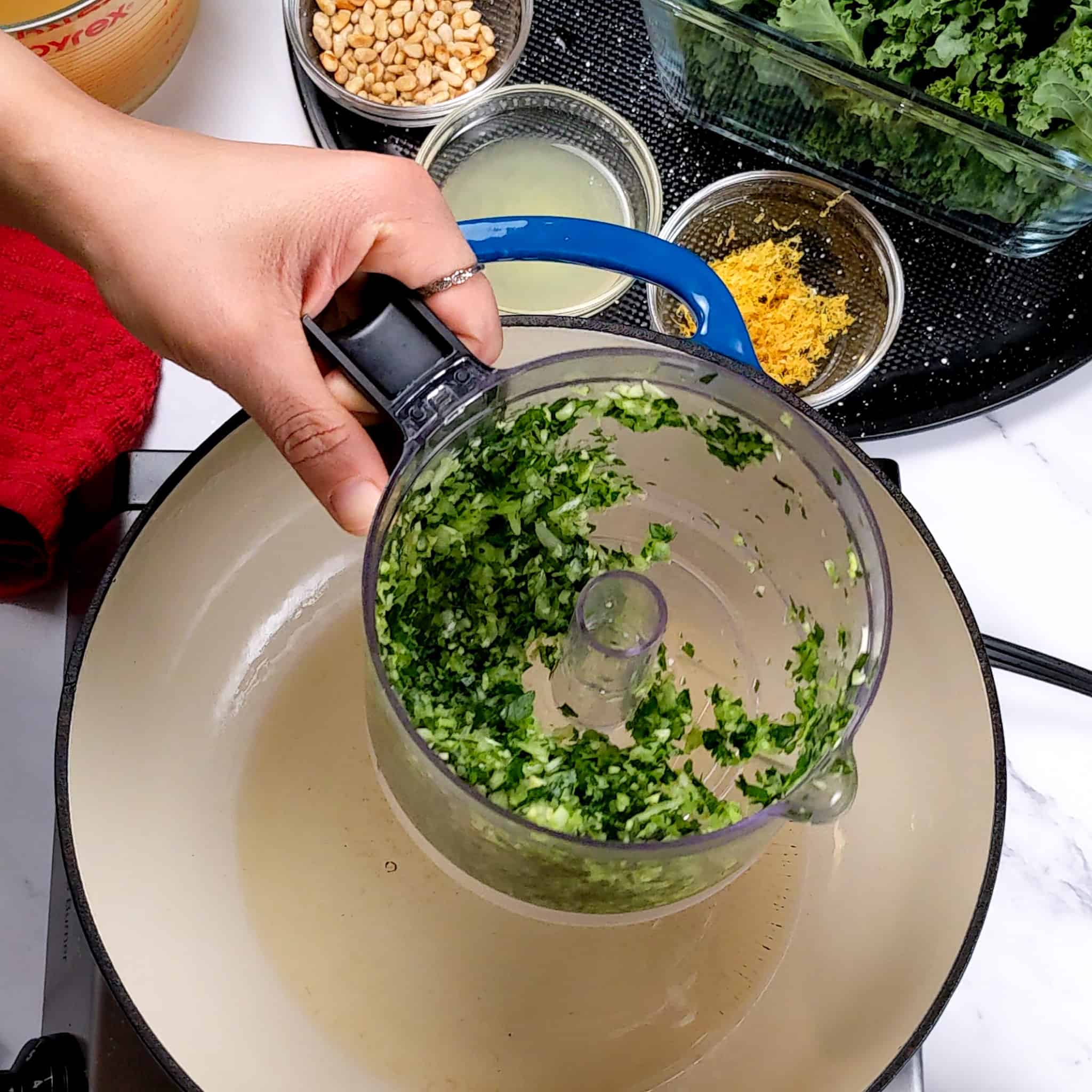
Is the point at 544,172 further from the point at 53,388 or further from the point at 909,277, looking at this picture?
the point at 53,388

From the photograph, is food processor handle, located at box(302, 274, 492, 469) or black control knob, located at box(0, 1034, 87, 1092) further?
black control knob, located at box(0, 1034, 87, 1092)

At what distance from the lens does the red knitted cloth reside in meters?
0.76

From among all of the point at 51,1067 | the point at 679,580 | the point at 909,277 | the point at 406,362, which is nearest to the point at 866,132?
the point at 909,277

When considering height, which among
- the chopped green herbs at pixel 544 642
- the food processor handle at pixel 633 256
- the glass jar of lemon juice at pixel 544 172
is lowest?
the chopped green herbs at pixel 544 642

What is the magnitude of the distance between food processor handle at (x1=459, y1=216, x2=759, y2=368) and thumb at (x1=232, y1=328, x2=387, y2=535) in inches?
5.7

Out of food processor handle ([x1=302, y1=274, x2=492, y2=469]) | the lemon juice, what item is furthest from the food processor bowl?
the lemon juice

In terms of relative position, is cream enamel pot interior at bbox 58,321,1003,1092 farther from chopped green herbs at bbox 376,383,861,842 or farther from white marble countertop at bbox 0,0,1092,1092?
white marble countertop at bbox 0,0,1092,1092

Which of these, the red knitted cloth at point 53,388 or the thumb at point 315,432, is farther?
the red knitted cloth at point 53,388

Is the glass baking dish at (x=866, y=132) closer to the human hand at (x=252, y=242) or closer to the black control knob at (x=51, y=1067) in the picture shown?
the human hand at (x=252, y=242)

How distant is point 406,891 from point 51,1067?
22cm

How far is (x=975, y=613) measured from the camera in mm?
867

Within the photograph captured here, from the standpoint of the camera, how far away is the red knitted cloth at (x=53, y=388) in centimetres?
76

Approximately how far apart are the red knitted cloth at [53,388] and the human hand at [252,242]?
0.65 feet

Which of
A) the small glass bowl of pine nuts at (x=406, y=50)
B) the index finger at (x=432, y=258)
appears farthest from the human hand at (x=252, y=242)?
the small glass bowl of pine nuts at (x=406, y=50)
